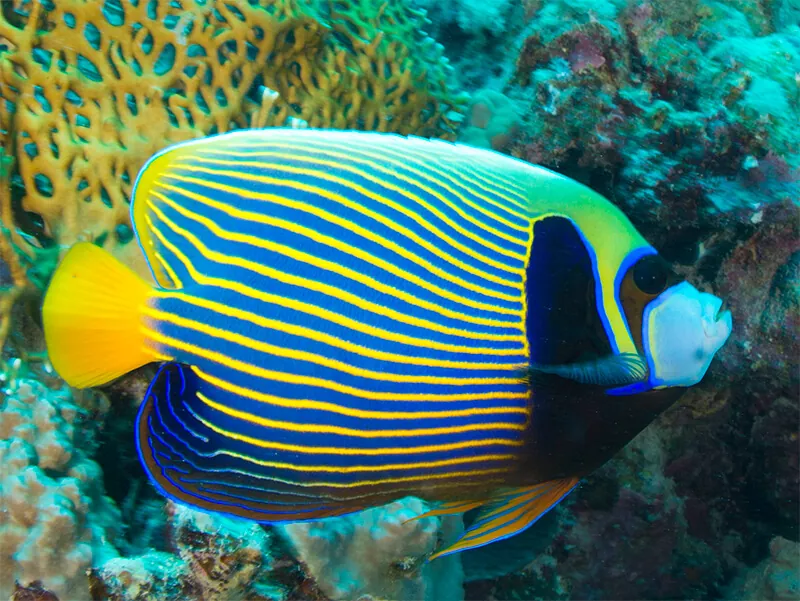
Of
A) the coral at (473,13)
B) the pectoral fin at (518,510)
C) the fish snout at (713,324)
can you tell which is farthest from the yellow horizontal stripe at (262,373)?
the coral at (473,13)

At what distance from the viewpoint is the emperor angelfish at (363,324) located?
1070 mm

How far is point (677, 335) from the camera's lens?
3.76 feet

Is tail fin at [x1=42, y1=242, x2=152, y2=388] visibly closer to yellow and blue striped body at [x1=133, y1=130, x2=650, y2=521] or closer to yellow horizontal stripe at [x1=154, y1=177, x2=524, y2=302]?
yellow and blue striped body at [x1=133, y1=130, x2=650, y2=521]

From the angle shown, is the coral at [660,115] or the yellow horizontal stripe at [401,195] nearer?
the yellow horizontal stripe at [401,195]

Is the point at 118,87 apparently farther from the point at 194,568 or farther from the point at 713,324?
the point at 713,324

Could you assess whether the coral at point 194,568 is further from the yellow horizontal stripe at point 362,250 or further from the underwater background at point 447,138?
the yellow horizontal stripe at point 362,250

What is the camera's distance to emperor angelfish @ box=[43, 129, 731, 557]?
3.51ft

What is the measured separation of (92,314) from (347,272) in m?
0.50

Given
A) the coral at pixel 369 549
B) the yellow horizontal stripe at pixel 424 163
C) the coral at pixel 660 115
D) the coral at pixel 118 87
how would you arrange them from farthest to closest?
the coral at pixel 660 115 < the coral at pixel 118 87 < the coral at pixel 369 549 < the yellow horizontal stripe at pixel 424 163

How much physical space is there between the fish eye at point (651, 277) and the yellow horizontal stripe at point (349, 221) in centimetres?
25

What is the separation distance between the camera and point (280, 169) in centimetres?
114

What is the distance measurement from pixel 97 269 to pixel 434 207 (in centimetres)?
69

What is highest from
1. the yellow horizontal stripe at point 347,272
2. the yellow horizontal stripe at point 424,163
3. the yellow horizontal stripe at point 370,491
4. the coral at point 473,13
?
the coral at point 473,13

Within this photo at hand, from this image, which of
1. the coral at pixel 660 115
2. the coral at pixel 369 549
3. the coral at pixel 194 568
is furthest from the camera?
the coral at pixel 660 115
